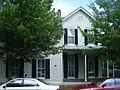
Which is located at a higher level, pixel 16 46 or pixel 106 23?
pixel 106 23

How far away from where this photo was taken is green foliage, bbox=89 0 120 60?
2793cm

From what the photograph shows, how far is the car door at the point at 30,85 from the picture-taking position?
2131cm

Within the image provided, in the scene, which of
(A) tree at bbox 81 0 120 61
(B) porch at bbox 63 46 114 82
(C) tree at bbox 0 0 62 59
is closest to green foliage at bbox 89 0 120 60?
(A) tree at bbox 81 0 120 61

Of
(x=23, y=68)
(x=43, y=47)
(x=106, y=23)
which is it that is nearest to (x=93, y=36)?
(x=106, y=23)

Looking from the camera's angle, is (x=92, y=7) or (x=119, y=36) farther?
(x=92, y=7)

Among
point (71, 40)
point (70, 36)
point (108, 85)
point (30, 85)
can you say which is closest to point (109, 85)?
point (108, 85)

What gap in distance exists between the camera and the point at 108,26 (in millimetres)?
28766

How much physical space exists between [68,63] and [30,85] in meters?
15.4

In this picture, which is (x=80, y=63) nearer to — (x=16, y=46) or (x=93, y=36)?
(x=93, y=36)

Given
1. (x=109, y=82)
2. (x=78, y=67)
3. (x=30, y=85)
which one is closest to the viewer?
(x=109, y=82)

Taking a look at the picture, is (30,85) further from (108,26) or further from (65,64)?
(65,64)

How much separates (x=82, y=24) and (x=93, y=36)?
302 inches

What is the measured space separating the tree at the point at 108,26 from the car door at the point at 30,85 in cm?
838

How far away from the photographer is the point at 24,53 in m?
29.0
